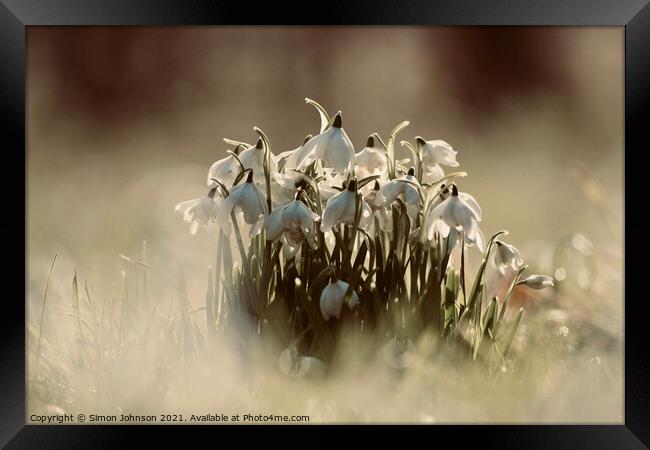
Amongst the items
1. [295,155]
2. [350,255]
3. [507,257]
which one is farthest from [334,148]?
[507,257]

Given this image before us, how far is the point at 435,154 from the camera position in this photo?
6.10ft

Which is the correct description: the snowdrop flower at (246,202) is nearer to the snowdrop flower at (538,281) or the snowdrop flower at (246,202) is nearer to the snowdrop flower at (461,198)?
the snowdrop flower at (461,198)

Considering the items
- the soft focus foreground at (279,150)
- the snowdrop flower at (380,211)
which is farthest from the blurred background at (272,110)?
the snowdrop flower at (380,211)

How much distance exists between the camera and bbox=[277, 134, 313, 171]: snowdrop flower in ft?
5.98

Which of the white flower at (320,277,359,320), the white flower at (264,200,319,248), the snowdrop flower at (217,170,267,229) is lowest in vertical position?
the white flower at (320,277,359,320)

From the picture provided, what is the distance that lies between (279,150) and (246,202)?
132 mm

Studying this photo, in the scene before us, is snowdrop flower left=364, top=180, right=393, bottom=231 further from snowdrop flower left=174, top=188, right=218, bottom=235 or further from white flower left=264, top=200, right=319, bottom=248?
snowdrop flower left=174, top=188, right=218, bottom=235

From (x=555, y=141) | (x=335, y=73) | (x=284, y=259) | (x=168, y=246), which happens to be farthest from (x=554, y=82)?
(x=168, y=246)

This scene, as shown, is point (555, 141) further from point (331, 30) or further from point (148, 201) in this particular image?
point (148, 201)

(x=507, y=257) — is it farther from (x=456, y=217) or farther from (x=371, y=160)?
(x=371, y=160)

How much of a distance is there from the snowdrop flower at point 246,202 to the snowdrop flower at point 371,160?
0.63 feet

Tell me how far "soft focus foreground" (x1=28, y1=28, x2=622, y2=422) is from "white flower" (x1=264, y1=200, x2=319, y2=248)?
0.44ft

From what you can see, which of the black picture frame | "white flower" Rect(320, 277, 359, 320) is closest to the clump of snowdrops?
"white flower" Rect(320, 277, 359, 320)

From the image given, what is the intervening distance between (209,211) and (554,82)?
661 mm
